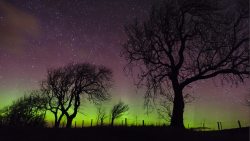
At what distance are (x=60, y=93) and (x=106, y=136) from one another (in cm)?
4406

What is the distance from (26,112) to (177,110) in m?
57.4

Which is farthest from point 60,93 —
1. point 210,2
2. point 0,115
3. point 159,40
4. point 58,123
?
point 210,2

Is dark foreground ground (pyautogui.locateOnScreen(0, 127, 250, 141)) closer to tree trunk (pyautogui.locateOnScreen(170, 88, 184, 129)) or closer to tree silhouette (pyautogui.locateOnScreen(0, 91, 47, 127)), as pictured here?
tree trunk (pyautogui.locateOnScreen(170, 88, 184, 129))

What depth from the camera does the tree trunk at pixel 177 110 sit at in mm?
24672

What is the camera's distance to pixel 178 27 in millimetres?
26422

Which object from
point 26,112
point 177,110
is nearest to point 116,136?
point 177,110

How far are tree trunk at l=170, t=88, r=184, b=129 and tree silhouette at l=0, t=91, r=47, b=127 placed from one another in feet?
154

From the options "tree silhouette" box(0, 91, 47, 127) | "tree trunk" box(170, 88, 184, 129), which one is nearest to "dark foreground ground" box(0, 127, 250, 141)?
"tree trunk" box(170, 88, 184, 129)

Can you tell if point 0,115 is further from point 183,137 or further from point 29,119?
point 183,137

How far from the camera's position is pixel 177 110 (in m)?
25.2

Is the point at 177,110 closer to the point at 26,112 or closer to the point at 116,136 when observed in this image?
the point at 116,136

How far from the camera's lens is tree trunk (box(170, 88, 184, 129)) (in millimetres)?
24672

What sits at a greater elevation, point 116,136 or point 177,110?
point 177,110

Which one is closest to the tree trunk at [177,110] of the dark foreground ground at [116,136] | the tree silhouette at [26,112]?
the dark foreground ground at [116,136]
